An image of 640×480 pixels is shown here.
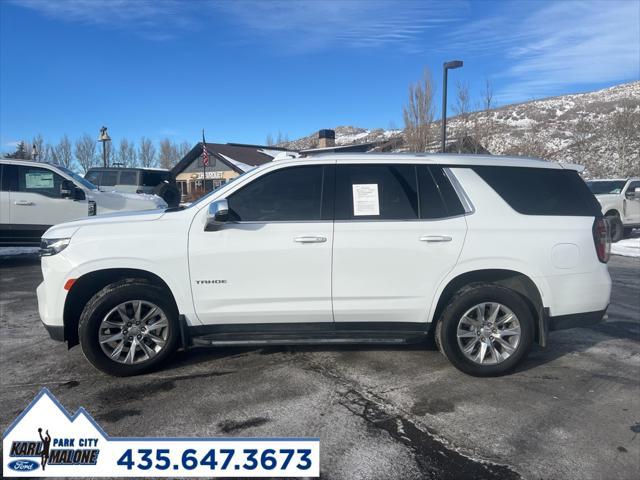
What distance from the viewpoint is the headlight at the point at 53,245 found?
3836 millimetres

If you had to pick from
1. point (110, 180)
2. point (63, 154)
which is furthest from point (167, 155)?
point (110, 180)

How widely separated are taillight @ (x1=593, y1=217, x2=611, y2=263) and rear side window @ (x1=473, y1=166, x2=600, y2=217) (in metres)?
0.10

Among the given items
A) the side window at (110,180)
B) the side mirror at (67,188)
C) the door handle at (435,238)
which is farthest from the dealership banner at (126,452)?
the side window at (110,180)

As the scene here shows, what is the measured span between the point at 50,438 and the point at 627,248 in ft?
46.1

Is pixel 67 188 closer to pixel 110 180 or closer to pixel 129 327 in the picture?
pixel 129 327

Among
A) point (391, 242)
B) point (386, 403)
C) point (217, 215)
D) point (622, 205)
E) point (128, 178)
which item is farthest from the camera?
point (128, 178)

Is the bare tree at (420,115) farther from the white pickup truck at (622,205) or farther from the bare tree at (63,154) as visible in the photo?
the bare tree at (63,154)

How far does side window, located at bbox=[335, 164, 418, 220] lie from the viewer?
3.95m

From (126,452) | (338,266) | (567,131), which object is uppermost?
(567,131)

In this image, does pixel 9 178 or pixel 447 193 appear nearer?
pixel 447 193

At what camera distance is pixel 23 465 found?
8.27ft

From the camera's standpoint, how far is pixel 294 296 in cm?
389

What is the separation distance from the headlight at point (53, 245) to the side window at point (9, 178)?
20.9 ft

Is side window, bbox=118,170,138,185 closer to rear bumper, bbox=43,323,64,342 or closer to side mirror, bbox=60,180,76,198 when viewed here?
side mirror, bbox=60,180,76,198
